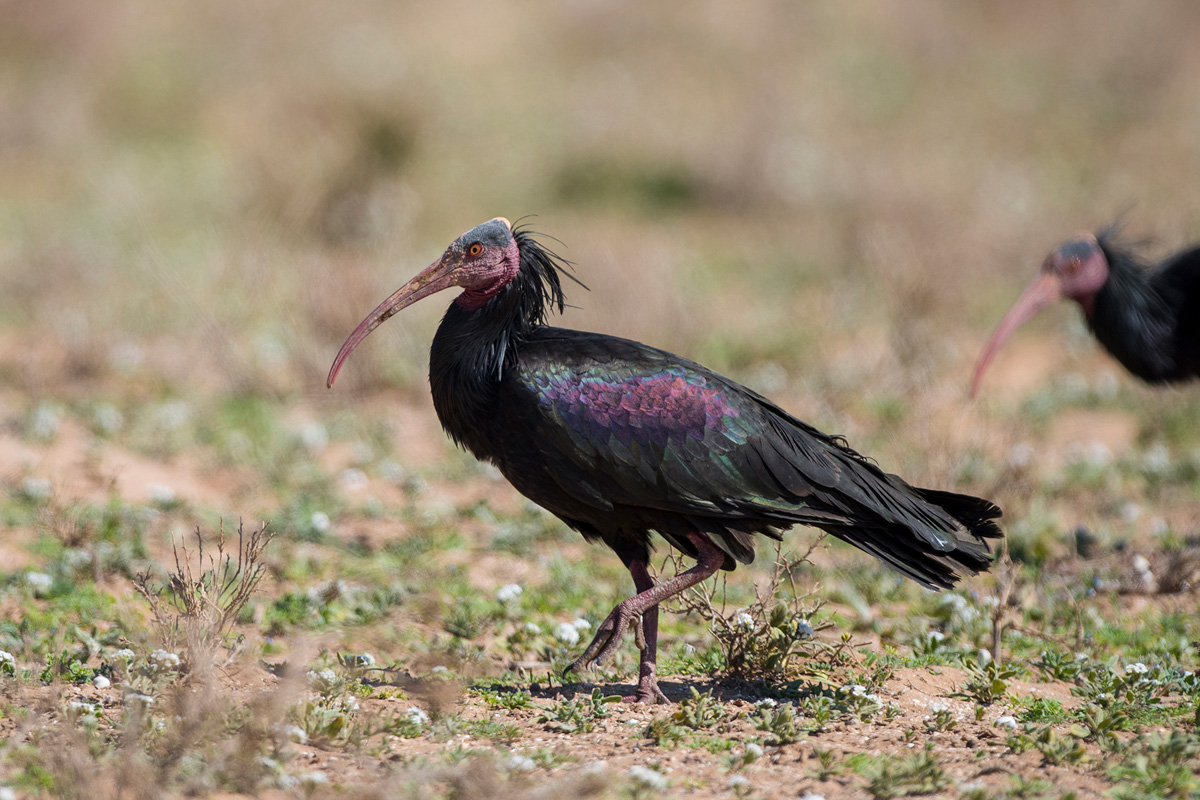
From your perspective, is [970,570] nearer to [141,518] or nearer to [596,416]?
[596,416]

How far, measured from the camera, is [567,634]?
5.11 m

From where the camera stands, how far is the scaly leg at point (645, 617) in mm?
4527

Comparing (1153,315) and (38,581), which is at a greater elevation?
(1153,315)

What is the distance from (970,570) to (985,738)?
2.31ft

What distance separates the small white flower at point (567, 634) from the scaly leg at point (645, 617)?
37 centimetres

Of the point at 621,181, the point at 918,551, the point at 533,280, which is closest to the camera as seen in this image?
the point at 918,551

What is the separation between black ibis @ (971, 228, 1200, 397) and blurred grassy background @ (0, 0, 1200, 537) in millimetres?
874

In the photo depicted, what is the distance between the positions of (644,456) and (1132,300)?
4430 millimetres

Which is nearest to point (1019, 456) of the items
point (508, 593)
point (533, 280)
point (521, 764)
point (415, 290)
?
point (508, 593)

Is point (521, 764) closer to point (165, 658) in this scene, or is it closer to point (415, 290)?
point (165, 658)

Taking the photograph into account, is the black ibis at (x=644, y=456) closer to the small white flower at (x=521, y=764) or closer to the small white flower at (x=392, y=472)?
the small white flower at (x=521, y=764)

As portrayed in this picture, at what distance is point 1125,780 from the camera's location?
12.5ft

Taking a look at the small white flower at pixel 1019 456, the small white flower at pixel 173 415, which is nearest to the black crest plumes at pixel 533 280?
the small white flower at pixel 1019 456

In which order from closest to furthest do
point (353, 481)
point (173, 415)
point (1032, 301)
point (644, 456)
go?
point (644, 456) < point (353, 481) < point (1032, 301) < point (173, 415)
